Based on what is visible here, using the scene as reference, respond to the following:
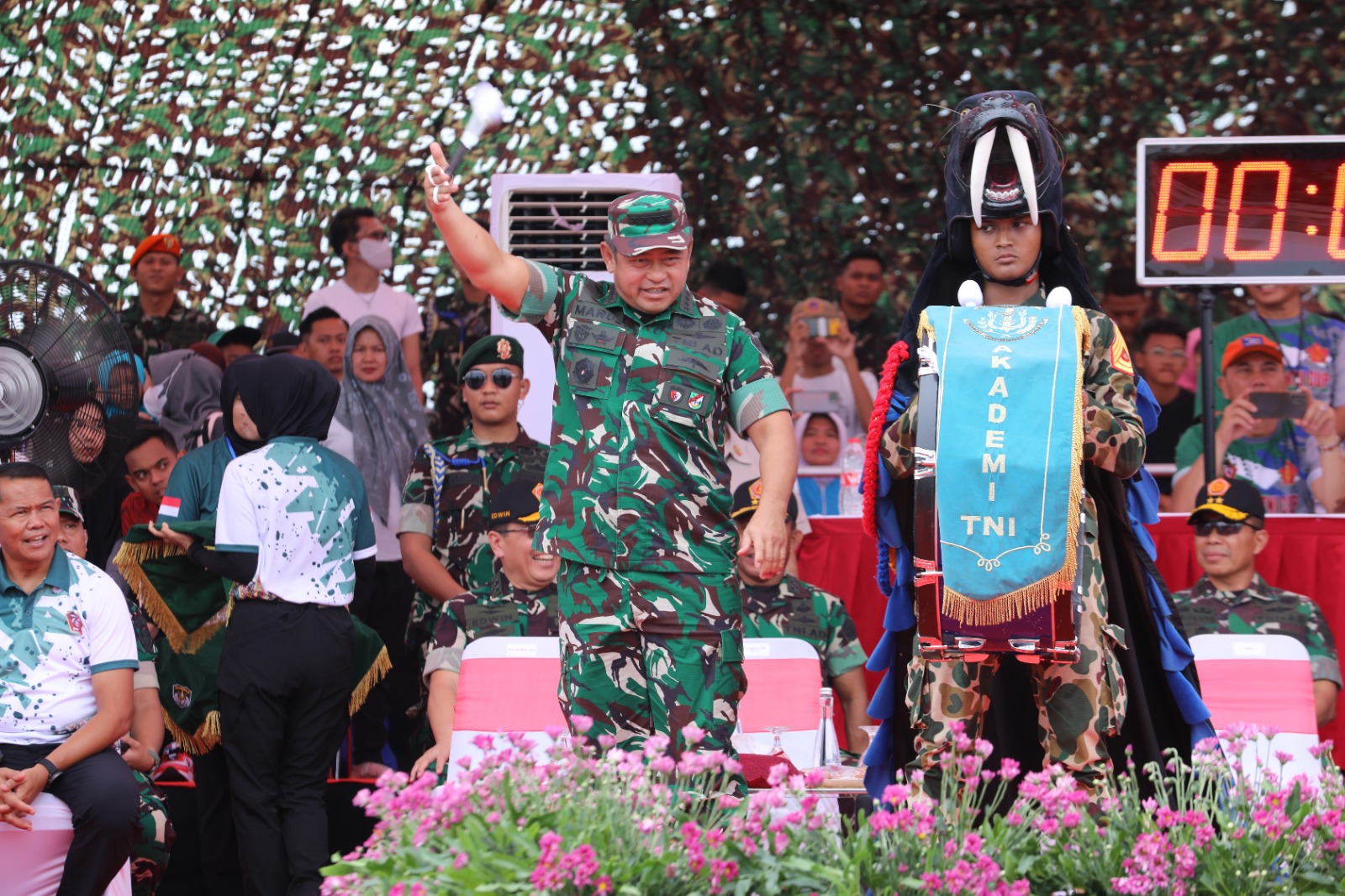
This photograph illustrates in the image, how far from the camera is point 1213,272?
593cm

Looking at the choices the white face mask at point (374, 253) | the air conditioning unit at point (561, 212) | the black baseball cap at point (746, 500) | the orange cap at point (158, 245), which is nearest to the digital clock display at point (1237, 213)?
the black baseball cap at point (746, 500)

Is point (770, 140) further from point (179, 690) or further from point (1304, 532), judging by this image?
point (179, 690)

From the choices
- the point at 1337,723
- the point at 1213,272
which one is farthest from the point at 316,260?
the point at 1337,723

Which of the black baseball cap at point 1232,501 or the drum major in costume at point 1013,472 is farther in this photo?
the black baseball cap at point 1232,501

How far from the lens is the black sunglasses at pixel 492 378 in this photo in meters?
6.05

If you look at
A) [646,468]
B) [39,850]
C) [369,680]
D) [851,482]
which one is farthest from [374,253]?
[646,468]

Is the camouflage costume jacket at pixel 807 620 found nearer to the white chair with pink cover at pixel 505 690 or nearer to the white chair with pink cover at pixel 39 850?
the white chair with pink cover at pixel 505 690

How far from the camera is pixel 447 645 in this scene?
5.35 meters

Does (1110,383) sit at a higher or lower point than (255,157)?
lower

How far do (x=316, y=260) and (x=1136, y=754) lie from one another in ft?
21.3

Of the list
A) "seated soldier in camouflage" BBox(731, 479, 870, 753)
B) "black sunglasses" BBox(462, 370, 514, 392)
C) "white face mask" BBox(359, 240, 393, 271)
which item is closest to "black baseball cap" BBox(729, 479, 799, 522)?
"seated soldier in camouflage" BBox(731, 479, 870, 753)

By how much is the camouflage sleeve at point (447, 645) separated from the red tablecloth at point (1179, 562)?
1.43m

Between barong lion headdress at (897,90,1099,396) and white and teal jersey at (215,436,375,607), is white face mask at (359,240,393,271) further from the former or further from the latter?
barong lion headdress at (897,90,1099,396)

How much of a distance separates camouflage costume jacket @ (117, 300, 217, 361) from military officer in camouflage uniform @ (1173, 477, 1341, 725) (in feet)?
15.0
